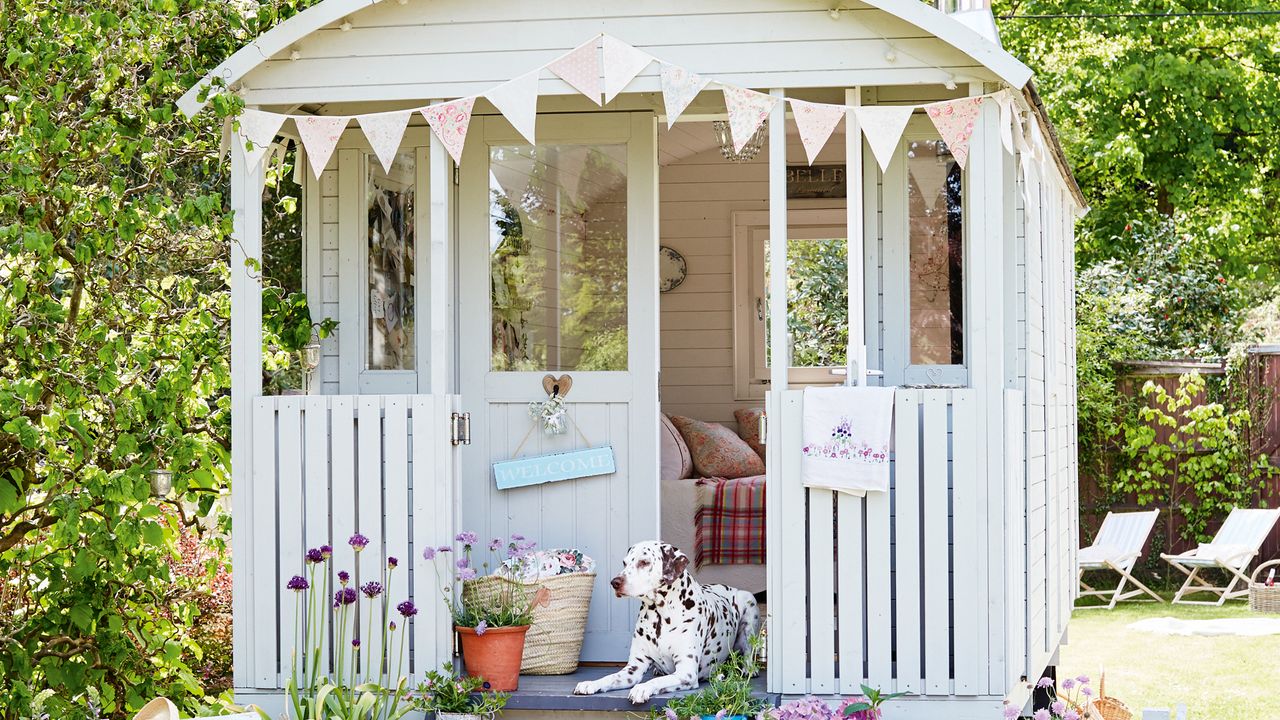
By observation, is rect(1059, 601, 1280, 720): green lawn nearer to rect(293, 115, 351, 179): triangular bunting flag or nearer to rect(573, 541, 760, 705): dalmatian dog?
rect(573, 541, 760, 705): dalmatian dog

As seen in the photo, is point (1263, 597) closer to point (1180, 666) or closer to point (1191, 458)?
point (1191, 458)

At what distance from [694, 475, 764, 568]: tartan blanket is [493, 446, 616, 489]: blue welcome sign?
959 mm

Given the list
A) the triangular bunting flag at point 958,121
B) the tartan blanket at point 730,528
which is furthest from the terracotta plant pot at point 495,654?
the triangular bunting flag at point 958,121

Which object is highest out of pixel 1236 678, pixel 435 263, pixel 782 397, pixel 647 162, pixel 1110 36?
pixel 1110 36

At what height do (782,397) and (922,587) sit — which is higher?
(782,397)

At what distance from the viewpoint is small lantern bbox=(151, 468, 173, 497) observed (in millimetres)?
5672

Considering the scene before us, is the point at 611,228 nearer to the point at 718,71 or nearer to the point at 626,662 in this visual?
the point at 718,71

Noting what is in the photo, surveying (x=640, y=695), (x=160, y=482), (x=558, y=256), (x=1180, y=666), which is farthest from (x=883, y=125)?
(x=1180, y=666)

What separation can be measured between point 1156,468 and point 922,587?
684cm

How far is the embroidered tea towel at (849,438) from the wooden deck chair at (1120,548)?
6170 mm

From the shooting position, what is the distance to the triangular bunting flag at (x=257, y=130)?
16.0 feet

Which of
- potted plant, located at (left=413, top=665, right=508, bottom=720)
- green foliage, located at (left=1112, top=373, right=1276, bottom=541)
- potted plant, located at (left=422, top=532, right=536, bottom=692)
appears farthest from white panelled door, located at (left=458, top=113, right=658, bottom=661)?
green foliage, located at (left=1112, top=373, right=1276, bottom=541)

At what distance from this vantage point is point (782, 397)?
15.2 feet

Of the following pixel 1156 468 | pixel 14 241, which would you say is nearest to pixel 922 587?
pixel 14 241
